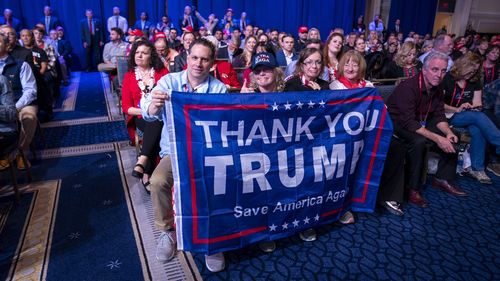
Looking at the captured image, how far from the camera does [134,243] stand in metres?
2.26

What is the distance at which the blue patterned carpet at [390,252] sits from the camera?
202 cm

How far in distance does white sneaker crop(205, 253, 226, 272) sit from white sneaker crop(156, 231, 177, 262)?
10.2 inches

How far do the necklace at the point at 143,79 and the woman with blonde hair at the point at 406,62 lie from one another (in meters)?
3.19

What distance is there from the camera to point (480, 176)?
338 centimetres

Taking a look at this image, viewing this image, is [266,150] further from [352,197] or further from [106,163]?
[106,163]

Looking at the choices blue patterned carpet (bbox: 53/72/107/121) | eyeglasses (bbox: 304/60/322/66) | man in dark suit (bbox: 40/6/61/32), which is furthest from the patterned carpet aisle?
man in dark suit (bbox: 40/6/61/32)

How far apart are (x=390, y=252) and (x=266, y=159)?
1.08 metres

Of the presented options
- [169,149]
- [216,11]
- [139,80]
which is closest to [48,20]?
[216,11]

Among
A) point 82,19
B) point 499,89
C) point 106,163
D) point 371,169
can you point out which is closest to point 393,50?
point 499,89

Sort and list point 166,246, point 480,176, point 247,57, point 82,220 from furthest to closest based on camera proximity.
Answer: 1. point 247,57
2. point 480,176
3. point 82,220
4. point 166,246

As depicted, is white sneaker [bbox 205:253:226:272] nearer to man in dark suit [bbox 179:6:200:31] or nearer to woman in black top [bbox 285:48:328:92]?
woman in black top [bbox 285:48:328:92]

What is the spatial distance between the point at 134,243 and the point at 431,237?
2.11 metres

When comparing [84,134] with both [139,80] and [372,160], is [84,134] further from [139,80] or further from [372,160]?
[372,160]

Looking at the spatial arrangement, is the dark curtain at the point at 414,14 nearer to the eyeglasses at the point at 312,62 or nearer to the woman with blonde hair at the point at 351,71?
the woman with blonde hair at the point at 351,71
